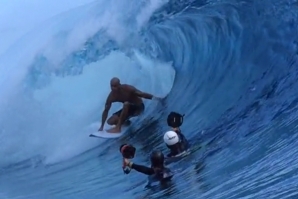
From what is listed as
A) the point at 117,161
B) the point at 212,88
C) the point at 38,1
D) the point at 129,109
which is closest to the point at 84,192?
the point at 117,161

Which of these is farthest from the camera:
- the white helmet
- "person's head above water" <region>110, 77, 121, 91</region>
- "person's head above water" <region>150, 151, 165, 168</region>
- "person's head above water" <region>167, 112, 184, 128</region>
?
"person's head above water" <region>110, 77, 121, 91</region>

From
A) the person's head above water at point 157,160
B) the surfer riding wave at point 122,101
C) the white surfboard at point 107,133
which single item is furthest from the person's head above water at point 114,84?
the person's head above water at point 157,160

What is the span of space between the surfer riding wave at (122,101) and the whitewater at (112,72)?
32mm

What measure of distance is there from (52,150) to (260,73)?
0.87 meters

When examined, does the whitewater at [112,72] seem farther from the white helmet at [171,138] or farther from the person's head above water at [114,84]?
the white helmet at [171,138]

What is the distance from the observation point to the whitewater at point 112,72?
106 inches

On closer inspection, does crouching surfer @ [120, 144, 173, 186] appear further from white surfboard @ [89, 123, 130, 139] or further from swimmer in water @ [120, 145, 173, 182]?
white surfboard @ [89, 123, 130, 139]

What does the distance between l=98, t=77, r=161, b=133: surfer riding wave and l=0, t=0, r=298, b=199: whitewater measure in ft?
0.10

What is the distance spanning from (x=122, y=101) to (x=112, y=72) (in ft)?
0.46

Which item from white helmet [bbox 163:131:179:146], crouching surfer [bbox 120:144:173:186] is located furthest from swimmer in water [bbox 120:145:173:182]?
white helmet [bbox 163:131:179:146]

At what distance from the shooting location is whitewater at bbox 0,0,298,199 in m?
2.68

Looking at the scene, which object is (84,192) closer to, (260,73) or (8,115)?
(8,115)

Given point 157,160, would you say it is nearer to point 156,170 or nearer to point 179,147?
point 156,170

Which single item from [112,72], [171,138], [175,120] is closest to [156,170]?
[171,138]
